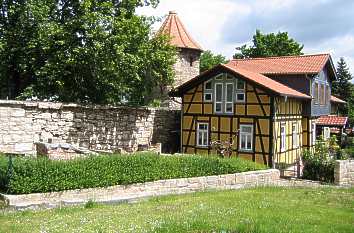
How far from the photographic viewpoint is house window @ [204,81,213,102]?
83.4ft

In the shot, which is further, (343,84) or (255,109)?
(343,84)

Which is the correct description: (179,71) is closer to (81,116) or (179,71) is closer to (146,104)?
(146,104)

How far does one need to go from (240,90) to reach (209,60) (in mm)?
34783

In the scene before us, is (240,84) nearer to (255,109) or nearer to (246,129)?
(255,109)

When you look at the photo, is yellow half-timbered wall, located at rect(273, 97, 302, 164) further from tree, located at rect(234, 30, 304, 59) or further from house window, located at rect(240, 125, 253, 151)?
tree, located at rect(234, 30, 304, 59)

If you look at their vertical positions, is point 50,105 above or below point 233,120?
above

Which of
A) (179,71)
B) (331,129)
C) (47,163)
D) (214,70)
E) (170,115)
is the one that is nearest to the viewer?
(47,163)

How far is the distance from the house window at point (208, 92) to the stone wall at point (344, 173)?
26.0 feet

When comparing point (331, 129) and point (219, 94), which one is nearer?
point (219, 94)

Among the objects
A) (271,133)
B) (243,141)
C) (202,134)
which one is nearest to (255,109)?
(271,133)

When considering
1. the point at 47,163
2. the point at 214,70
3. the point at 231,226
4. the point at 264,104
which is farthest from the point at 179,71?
the point at 231,226

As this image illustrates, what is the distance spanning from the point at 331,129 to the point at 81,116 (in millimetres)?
24996

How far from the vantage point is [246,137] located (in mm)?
24062

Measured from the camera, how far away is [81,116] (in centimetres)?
2136
